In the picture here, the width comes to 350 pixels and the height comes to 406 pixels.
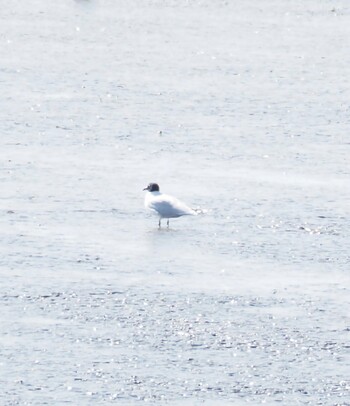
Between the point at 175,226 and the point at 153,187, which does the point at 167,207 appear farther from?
the point at 153,187

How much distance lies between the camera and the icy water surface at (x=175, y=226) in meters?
13.8

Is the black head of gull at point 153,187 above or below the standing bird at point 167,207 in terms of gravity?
above

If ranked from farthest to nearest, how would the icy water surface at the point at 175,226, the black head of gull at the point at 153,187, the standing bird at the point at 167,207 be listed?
the black head of gull at the point at 153,187 → the standing bird at the point at 167,207 → the icy water surface at the point at 175,226

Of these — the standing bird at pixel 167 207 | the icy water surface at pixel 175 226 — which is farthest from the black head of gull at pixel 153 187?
the standing bird at pixel 167 207

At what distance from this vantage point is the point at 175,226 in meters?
18.8

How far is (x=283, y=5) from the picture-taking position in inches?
1496

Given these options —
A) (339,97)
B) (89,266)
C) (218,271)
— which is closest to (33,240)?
(89,266)

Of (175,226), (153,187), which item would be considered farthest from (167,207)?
(153,187)

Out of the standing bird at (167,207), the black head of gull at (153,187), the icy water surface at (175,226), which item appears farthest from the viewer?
the black head of gull at (153,187)

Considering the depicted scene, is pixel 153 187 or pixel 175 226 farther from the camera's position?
pixel 153 187

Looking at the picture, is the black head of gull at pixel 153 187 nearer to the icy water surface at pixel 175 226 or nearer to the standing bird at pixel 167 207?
the icy water surface at pixel 175 226

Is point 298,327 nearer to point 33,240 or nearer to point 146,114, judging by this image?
point 33,240

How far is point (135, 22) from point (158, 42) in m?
2.83

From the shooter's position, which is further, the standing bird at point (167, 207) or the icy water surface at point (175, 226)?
Answer: the standing bird at point (167, 207)
